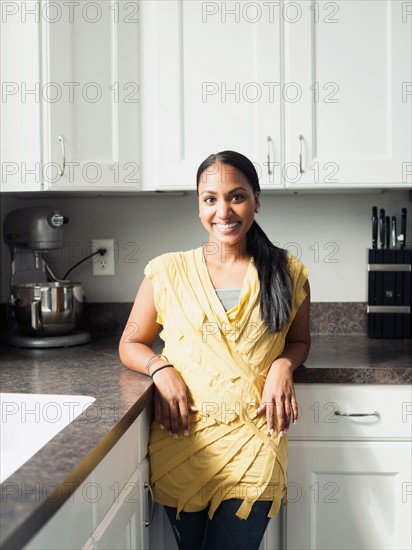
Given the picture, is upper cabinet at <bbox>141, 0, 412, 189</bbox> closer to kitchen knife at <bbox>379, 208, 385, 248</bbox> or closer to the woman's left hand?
kitchen knife at <bbox>379, 208, 385, 248</bbox>

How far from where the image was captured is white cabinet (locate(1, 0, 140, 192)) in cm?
194

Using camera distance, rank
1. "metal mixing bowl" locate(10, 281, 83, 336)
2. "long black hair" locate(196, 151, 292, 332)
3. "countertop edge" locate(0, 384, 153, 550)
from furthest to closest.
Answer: "metal mixing bowl" locate(10, 281, 83, 336), "long black hair" locate(196, 151, 292, 332), "countertop edge" locate(0, 384, 153, 550)

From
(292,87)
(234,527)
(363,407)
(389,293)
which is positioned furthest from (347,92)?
(234,527)

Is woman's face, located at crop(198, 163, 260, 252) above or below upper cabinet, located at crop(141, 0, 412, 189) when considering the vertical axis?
below

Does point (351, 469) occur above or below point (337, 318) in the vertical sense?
below

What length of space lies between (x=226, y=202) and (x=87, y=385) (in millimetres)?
531

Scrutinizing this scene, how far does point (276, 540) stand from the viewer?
188 cm

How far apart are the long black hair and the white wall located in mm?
689

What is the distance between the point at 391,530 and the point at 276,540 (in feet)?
1.03

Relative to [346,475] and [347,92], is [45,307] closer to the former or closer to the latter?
[346,475]

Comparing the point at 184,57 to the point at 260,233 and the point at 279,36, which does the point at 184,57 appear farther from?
the point at 260,233

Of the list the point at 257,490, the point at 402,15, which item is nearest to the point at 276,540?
the point at 257,490

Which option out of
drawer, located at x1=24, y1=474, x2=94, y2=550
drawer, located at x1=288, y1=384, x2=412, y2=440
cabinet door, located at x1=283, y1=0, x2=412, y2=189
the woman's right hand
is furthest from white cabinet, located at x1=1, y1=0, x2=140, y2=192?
drawer, located at x1=24, y1=474, x2=94, y2=550

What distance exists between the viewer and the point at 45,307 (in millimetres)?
2059
